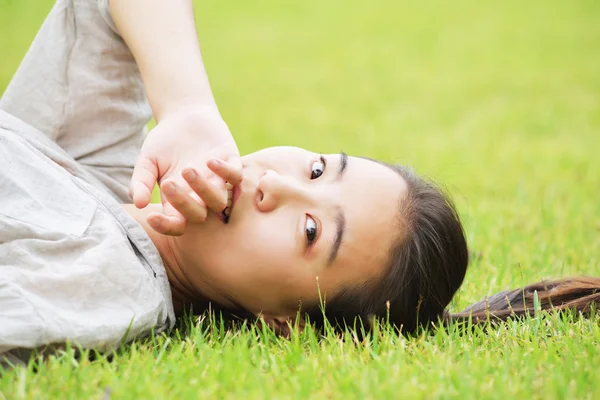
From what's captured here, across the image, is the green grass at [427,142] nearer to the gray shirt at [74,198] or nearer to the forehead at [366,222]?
the gray shirt at [74,198]

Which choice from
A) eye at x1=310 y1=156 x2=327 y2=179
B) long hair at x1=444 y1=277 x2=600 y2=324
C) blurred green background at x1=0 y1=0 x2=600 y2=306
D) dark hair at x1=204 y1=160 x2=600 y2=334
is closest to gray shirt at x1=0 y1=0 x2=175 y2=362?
dark hair at x1=204 y1=160 x2=600 y2=334

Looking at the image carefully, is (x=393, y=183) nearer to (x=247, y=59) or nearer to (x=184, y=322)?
(x=184, y=322)

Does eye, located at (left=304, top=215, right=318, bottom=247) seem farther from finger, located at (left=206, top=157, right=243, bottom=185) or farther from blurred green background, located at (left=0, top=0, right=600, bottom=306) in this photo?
blurred green background, located at (left=0, top=0, right=600, bottom=306)

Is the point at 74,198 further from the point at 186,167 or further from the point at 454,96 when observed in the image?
the point at 454,96

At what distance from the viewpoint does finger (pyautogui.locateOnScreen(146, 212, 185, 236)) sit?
7.18ft

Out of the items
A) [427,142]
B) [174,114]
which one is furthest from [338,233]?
[427,142]

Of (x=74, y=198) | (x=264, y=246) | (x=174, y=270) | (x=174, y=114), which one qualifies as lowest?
(x=174, y=270)

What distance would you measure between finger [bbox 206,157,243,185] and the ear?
0.48 metres

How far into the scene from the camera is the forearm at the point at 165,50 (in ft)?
8.66

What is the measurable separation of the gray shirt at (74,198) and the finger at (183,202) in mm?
246

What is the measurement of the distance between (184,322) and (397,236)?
757 mm

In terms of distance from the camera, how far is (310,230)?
7.97ft

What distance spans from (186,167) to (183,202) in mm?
106

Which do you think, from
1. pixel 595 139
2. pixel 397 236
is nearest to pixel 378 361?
pixel 397 236
